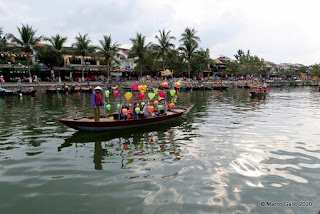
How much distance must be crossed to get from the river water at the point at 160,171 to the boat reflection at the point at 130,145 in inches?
1.7

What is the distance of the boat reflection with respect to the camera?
9336mm

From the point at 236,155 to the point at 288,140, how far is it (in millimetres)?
4004

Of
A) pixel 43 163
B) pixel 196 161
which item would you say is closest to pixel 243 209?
pixel 196 161

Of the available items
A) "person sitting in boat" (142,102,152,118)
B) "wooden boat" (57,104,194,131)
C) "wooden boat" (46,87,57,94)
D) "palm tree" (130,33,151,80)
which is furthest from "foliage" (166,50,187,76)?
"wooden boat" (57,104,194,131)

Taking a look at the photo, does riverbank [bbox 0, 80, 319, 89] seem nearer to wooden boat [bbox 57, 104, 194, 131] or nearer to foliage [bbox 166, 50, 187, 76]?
foliage [bbox 166, 50, 187, 76]

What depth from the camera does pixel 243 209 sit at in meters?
5.91

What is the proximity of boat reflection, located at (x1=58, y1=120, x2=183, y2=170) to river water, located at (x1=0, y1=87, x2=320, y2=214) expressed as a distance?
0.04 meters

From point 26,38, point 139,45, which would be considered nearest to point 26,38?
point 26,38

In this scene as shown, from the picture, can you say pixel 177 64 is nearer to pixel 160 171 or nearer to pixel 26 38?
pixel 26 38

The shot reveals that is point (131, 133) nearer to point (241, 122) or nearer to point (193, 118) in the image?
point (193, 118)

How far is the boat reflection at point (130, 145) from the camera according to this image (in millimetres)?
9336

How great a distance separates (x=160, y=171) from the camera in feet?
26.5

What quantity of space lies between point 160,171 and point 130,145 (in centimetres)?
332

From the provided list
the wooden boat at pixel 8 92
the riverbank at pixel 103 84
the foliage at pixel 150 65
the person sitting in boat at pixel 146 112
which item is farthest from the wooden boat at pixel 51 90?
the person sitting in boat at pixel 146 112
